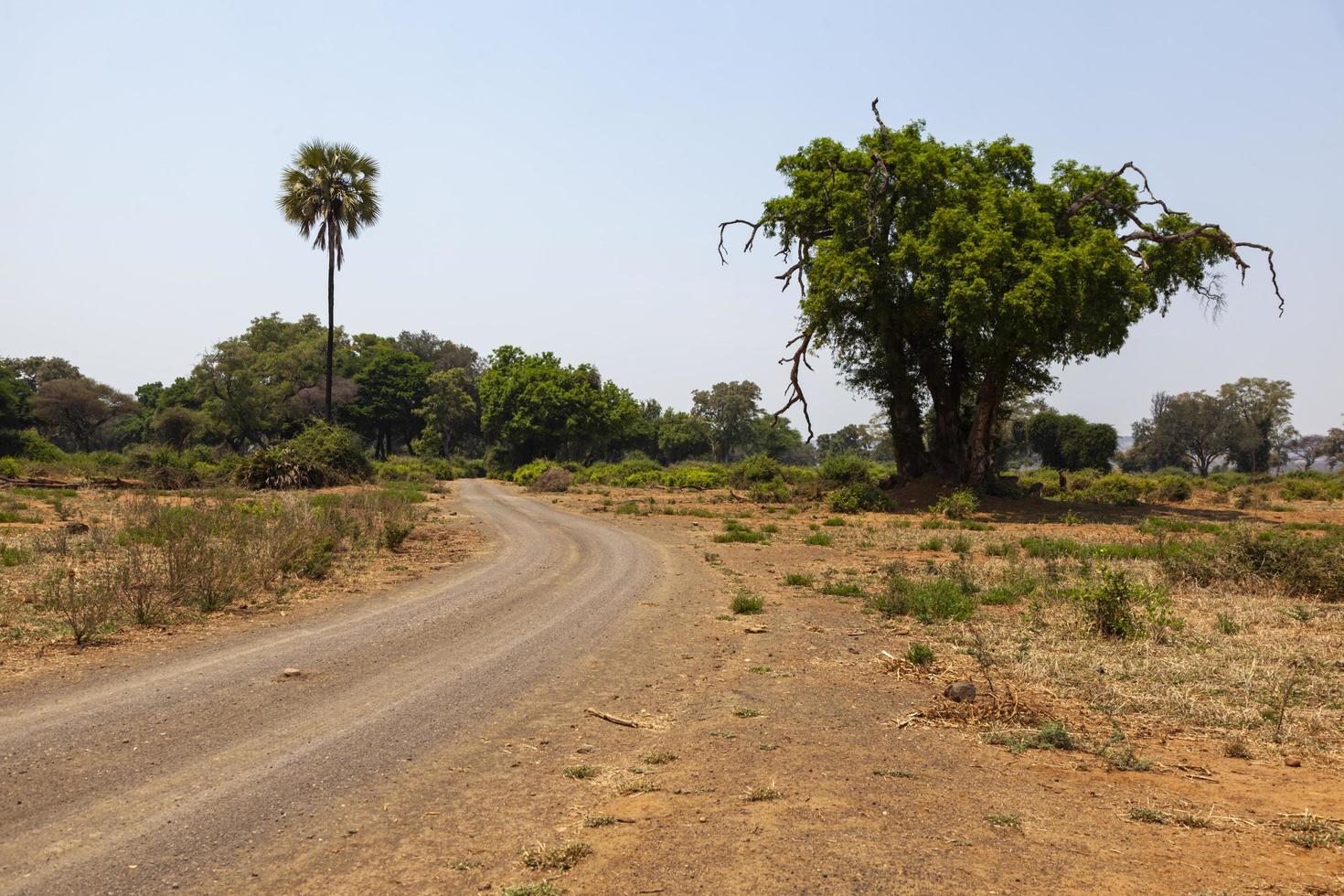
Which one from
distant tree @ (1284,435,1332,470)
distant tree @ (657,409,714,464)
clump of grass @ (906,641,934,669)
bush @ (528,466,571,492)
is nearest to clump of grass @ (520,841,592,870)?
clump of grass @ (906,641,934,669)

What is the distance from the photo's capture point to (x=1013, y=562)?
1830 centimetres

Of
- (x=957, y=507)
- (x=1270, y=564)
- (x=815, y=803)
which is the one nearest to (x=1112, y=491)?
(x=957, y=507)

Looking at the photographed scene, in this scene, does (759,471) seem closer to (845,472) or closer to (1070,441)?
(845,472)

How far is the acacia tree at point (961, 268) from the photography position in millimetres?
28516

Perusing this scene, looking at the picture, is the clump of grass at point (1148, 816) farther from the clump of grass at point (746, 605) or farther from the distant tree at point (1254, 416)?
the distant tree at point (1254, 416)

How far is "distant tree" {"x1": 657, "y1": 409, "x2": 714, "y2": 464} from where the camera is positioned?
99250mm

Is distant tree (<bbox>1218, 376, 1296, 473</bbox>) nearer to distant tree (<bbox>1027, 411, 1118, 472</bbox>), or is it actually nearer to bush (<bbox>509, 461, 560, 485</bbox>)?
distant tree (<bbox>1027, 411, 1118, 472</bbox>)

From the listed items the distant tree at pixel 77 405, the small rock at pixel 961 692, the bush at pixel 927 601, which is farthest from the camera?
the distant tree at pixel 77 405

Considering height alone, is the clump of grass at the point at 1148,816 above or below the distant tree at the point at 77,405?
below

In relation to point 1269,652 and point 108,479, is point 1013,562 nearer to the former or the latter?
point 1269,652

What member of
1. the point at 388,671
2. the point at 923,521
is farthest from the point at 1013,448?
the point at 388,671

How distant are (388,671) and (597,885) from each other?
553 cm

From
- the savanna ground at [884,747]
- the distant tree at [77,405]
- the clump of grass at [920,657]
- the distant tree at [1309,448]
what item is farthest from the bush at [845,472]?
the distant tree at [1309,448]

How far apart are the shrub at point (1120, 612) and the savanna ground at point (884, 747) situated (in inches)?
1.7
